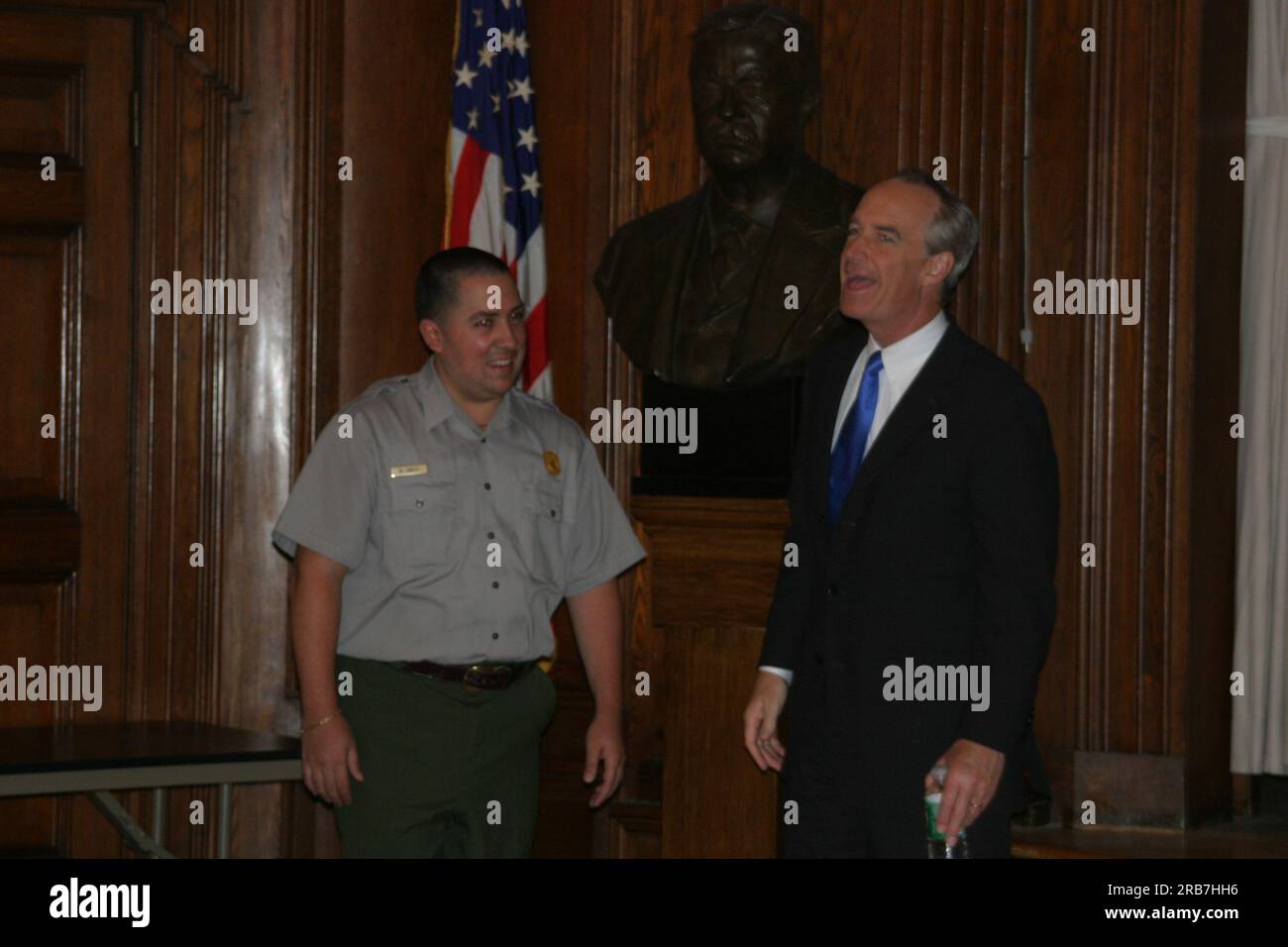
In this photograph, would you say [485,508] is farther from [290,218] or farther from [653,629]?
[290,218]

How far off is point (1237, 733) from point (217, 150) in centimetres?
318

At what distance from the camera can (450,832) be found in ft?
10.6

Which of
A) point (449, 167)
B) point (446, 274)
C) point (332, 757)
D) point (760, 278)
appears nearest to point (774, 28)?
point (760, 278)

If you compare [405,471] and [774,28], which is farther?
[774,28]

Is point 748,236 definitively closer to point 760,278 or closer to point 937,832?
point 760,278

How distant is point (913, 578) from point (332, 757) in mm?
1236

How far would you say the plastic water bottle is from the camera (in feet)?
8.05

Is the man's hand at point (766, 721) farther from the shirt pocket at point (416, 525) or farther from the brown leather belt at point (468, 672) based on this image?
the shirt pocket at point (416, 525)

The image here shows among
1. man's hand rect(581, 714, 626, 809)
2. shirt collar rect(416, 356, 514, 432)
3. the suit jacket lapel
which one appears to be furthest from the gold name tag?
the suit jacket lapel

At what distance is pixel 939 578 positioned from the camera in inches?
99.8

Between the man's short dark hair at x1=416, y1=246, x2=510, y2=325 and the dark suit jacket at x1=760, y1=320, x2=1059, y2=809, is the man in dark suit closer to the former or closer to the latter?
the dark suit jacket at x1=760, y1=320, x2=1059, y2=809

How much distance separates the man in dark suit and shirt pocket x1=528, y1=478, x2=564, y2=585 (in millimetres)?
761

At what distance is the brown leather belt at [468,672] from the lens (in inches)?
125

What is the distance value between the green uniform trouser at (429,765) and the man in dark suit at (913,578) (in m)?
0.71
